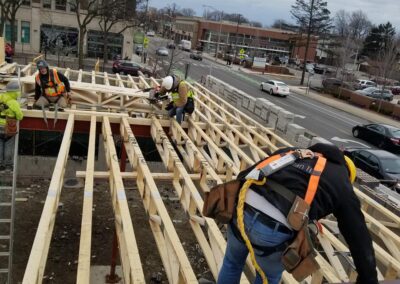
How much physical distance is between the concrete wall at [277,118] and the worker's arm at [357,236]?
17.7ft

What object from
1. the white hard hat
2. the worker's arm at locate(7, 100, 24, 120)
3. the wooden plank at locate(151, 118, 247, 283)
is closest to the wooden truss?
the wooden plank at locate(151, 118, 247, 283)

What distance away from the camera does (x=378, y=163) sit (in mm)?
13398

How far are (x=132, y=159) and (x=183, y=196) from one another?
1.67 m

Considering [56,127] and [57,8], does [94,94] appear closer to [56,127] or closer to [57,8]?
[56,127]

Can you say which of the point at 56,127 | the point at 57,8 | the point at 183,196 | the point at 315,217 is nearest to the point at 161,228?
the point at 183,196

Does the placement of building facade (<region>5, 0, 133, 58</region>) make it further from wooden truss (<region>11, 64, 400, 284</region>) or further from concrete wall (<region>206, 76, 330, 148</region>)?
wooden truss (<region>11, 64, 400, 284</region>)

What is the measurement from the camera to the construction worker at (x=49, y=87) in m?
9.31

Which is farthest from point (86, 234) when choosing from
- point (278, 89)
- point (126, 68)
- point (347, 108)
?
point (347, 108)

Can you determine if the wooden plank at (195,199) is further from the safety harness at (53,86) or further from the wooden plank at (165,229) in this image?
the safety harness at (53,86)

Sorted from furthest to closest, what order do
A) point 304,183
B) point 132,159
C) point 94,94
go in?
point 94,94, point 132,159, point 304,183

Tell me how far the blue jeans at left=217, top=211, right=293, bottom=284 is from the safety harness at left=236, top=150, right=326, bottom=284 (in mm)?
48

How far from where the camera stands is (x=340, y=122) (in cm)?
2714

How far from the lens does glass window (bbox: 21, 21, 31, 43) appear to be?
38156 mm

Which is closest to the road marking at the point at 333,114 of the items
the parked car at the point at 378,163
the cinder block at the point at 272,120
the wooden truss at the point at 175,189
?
the parked car at the point at 378,163
